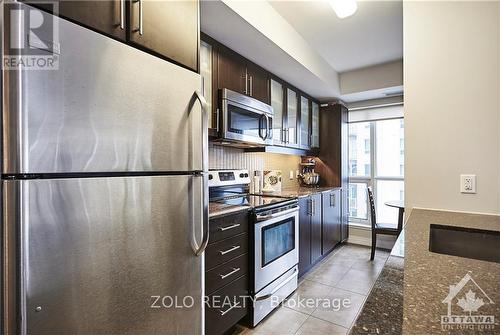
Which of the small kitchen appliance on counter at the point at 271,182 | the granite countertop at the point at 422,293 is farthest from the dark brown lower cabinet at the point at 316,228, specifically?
the granite countertop at the point at 422,293

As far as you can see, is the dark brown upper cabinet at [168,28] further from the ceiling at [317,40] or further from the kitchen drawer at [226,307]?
the kitchen drawer at [226,307]

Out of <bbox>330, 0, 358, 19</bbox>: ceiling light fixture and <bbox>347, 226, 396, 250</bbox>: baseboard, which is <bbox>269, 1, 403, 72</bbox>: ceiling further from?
<bbox>347, 226, 396, 250</bbox>: baseboard

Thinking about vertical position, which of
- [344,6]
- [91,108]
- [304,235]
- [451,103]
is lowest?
[304,235]

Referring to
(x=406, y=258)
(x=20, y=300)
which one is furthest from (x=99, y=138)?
(x=406, y=258)

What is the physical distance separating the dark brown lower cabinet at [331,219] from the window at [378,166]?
70cm

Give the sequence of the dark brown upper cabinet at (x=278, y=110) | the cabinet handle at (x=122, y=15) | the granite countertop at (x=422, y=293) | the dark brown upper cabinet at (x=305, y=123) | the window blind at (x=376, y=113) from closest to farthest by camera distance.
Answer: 1. the granite countertop at (x=422, y=293)
2. the cabinet handle at (x=122, y=15)
3. the dark brown upper cabinet at (x=278, y=110)
4. the dark brown upper cabinet at (x=305, y=123)
5. the window blind at (x=376, y=113)

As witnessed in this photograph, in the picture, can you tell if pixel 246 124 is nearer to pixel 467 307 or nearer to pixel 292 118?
pixel 292 118

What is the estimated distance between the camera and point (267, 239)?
212 cm

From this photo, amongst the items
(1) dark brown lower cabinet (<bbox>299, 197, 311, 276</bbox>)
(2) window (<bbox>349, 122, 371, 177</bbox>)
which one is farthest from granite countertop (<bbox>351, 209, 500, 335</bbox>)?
(2) window (<bbox>349, 122, 371, 177</bbox>)

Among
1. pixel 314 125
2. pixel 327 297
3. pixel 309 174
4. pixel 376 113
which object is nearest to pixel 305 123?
pixel 314 125

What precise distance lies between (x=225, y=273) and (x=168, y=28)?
4.91ft

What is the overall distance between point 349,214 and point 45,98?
4468mm

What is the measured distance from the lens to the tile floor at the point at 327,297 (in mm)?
1976

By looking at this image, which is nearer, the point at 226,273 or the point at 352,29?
the point at 226,273
